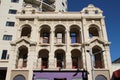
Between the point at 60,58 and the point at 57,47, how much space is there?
1.99 m

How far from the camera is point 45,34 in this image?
99.8ft

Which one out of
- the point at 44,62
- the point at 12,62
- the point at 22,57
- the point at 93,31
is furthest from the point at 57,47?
the point at 93,31

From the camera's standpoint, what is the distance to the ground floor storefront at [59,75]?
25078 millimetres

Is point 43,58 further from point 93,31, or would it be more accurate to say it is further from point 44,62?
point 93,31

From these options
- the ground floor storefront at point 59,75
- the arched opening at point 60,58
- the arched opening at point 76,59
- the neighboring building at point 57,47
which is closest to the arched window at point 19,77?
the neighboring building at point 57,47

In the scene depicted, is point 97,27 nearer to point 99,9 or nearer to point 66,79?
point 99,9

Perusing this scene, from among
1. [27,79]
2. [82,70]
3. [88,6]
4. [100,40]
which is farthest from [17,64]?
[88,6]

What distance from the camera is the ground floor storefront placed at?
82.3 feet

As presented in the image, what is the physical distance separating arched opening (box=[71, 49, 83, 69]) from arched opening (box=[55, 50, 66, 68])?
1681mm

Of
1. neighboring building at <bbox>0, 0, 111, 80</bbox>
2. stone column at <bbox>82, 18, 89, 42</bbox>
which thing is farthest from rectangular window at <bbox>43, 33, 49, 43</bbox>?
stone column at <bbox>82, 18, 89, 42</bbox>

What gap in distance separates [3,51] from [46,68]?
38.2 ft

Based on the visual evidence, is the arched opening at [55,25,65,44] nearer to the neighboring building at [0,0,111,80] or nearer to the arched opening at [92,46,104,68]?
the neighboring building at [0,0,111,80]

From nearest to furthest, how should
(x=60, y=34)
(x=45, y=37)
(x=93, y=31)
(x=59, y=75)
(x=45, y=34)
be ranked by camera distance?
(x=59, y=75), (x=45, y=37), (x=60, y=34), (x=45, y=34), (x=93, y=31)

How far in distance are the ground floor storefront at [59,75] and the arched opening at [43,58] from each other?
7.78ft
